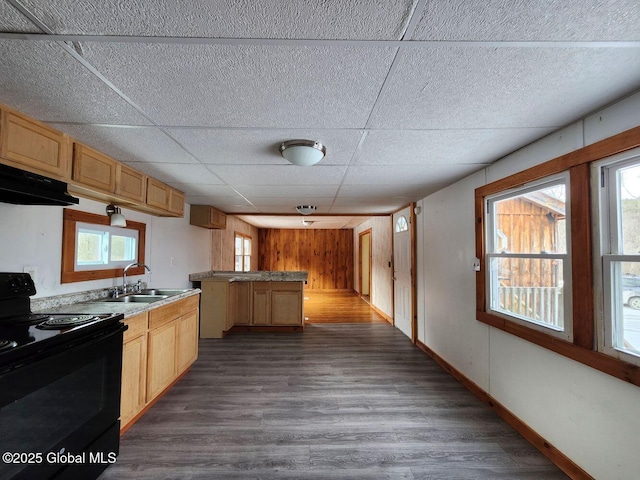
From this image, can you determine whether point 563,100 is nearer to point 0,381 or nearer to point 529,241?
point 529,241

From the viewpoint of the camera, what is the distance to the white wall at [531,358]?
55.6 inches

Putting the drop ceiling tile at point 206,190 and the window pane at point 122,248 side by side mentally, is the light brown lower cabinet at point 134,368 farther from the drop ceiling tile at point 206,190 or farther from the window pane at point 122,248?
the drop ceiling tile at point 206,190

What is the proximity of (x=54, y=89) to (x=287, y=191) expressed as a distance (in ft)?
7.49

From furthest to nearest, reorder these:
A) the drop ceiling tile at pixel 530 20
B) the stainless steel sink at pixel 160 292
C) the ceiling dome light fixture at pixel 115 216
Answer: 1. the stainless steel sink at pixel 160 292
2. the ceiling dome light fixture at pixel 115 216
3. the drop ceiling tile at pixel 530 20

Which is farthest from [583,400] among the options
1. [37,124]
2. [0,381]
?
[37,124]

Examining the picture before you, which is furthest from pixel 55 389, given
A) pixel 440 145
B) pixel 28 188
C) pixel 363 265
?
pixel 363 265

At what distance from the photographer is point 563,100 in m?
1.39

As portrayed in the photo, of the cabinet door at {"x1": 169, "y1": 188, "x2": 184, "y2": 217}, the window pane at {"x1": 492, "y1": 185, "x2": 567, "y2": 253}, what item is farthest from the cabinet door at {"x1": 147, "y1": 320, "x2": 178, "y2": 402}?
the window pane at {"x1": 492, "y1": 185, "x2": 567, "y2": 253}

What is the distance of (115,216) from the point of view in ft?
8.31

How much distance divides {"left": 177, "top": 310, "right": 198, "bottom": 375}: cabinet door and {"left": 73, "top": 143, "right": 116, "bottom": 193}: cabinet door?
54.3 inches

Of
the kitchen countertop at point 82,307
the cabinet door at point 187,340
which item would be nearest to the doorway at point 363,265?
the cabinet door at point 187,340

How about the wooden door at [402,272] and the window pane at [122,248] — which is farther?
the wooden door at [402,272]

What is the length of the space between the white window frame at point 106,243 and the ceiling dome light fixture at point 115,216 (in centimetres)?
14

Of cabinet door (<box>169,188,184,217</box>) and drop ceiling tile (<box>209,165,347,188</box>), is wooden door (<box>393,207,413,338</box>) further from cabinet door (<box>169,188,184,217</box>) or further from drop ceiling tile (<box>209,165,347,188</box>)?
cabinet door (<box>169,188,184,217</box>)
